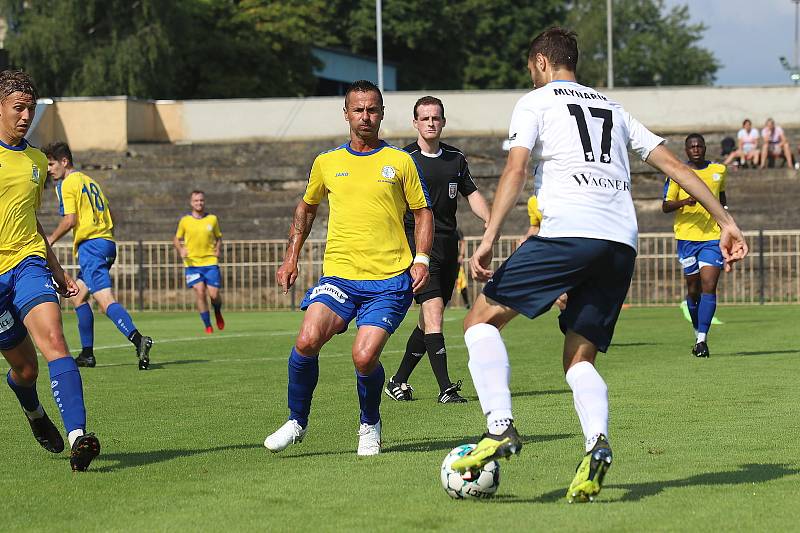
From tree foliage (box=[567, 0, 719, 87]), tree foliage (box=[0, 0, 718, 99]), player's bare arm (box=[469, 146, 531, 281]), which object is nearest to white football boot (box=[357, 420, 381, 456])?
player's bare arm (box=[469, 146, 531, 281])

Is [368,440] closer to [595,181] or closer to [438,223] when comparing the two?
[595,181]

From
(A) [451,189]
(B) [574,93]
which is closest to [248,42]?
(A) [451,189]

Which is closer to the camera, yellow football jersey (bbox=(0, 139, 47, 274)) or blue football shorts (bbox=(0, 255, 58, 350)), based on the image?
blue football shorts (bbox=(0, 255, 58, 350))

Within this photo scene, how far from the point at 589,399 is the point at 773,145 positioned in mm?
29561

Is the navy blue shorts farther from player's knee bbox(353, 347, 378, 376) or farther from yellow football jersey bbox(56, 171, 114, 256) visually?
yellow football jersey bbox(56, 171, 114, 256)

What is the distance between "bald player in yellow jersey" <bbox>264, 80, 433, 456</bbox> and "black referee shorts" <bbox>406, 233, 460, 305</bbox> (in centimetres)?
282

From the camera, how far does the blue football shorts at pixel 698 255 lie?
1528 cm

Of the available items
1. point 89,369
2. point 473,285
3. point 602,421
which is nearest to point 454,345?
point 89,369

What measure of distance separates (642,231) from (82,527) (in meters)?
25.8

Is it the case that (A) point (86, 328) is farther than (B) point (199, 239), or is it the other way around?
(B) point (199, 239)

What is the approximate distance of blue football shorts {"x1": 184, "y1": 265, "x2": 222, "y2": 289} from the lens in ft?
73.7

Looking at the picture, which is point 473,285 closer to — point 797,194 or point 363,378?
point 797,194

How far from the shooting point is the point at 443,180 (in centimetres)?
1091

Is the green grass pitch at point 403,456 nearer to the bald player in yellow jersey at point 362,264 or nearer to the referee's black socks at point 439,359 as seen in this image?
the referee's black socks at point 439,359
